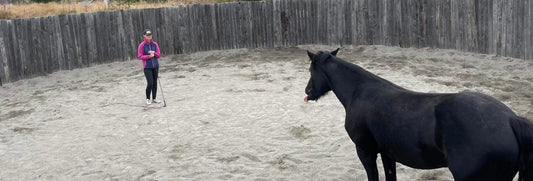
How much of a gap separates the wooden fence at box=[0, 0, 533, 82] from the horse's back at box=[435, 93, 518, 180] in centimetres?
1072

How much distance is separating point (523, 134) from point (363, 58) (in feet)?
41.8

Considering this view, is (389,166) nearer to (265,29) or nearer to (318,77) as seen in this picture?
(318,77)

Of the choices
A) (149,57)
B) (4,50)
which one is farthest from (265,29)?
(4,50)

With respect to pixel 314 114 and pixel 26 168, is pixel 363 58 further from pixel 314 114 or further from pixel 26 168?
pixel 26 168

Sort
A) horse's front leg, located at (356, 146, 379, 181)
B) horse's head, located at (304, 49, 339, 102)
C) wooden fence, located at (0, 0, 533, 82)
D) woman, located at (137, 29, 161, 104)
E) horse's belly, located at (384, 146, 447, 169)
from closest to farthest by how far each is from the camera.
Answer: horse's belly, located at (384, 146, 447, 169), horse's front leg, located at (356, 146, 379, 181), horse's head, located at (304, 49, 339, 102), woman, located at (137, 29, 161, 104), wooden fence, located at (0, 0, 533, 82)

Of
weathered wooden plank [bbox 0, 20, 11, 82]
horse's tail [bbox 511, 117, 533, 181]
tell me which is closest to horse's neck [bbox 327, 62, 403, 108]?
horse's tail [bbox 511, 117, 533, 181]

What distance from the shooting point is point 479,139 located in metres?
3.87

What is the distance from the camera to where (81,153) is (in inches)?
325

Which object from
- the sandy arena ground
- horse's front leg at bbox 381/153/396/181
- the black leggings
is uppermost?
the black leggings

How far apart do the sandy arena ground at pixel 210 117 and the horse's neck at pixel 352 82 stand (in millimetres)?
1601

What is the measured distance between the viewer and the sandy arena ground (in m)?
7.27

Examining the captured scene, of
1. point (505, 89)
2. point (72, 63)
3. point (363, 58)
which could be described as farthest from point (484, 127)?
point (72, 63)

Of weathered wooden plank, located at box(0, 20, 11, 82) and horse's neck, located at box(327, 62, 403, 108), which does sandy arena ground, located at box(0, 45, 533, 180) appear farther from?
horse's neck, located at box(327, 62, 403, 108)

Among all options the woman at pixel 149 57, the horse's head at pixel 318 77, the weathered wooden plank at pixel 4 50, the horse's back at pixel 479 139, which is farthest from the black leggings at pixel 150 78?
the horse's back at pixel 479 139
